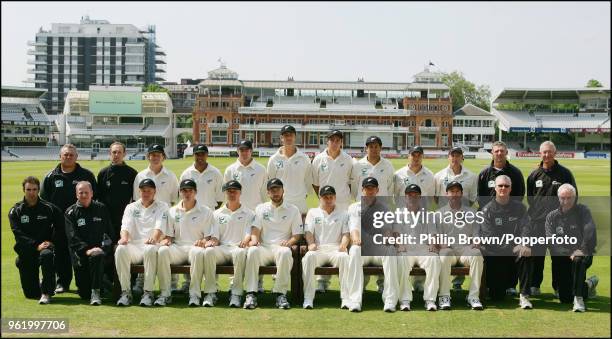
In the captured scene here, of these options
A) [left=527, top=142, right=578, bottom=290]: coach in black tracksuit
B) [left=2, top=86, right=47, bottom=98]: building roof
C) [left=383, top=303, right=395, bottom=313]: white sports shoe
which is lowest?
[left=383, top=303, right=395, bottom=313]: white sports shoe

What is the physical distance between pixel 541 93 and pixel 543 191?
2915 inches

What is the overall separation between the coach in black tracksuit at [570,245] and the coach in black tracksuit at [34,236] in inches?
216

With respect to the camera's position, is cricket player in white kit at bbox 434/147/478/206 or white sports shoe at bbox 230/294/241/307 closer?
white sports shoe at bbox 230/294/241/307

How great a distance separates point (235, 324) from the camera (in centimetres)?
580

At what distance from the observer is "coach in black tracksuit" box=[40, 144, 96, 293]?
295 inches

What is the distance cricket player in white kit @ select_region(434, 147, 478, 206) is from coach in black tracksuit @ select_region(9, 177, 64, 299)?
459cm

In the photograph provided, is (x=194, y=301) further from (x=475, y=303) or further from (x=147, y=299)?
(x=475, y=303)

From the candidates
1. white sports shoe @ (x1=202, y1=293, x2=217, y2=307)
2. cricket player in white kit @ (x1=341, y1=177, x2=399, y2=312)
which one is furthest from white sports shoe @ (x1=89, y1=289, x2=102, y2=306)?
cricket player in white kit @ (x1=341, y1=177, x2=399, y2=312)

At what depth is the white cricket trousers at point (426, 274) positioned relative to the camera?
6.61m

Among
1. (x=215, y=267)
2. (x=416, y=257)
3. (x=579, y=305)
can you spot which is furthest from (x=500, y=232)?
(x=215, y=267)

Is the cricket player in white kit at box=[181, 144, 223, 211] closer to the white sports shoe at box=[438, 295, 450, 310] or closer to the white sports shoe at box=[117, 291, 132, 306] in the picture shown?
the white sports shoe at box=[117, 291, 132, 306]

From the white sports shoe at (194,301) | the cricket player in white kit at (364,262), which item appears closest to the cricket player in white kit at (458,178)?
the cricket player in white kit at (364,262)

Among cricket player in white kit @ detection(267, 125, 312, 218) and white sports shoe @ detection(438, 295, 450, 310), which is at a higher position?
cricket player in white kit @ detection(267, 125, 312, 218)

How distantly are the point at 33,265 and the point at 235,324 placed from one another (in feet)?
8.84
